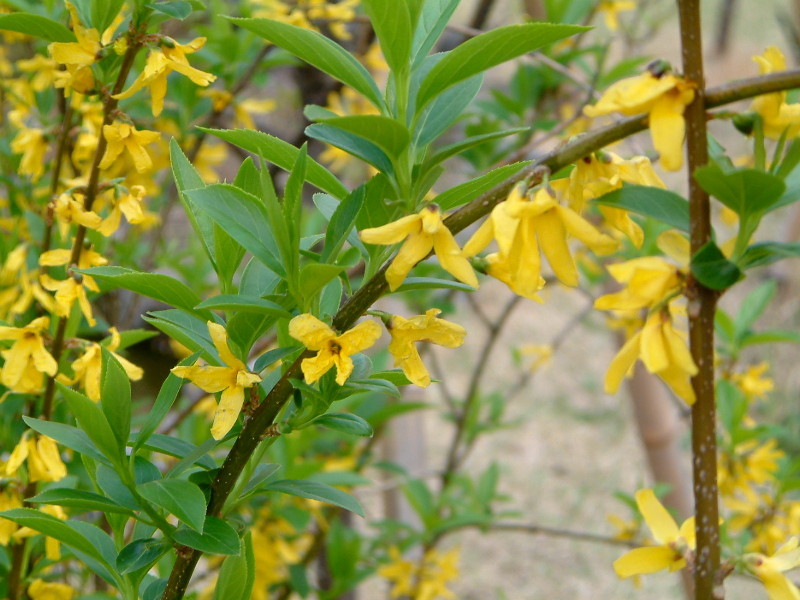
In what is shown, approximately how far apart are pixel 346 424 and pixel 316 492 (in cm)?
6

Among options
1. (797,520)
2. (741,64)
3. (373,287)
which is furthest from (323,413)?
(741,64)

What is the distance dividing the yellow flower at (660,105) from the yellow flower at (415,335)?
0.16 metres

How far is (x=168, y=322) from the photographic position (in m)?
0.53

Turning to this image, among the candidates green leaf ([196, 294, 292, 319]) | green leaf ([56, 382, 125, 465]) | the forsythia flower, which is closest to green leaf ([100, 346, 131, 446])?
green leaf ([56, 382, 125, 465])

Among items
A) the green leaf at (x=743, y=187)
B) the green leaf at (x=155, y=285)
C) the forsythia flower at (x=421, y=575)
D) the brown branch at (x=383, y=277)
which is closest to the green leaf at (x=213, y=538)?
the brown branch at (x=383, y=277)

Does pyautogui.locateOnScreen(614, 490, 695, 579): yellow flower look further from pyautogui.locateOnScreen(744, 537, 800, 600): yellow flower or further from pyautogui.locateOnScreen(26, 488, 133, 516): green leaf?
pyautogui.locateOnScreen(26, 488, 133, 516): green leaf

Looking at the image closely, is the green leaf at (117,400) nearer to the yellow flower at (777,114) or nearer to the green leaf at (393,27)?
the green leaf at (393,27)

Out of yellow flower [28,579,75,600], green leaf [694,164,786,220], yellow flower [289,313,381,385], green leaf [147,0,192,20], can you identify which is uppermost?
green leaf [694,164,786,220]

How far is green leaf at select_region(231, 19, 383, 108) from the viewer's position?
18.6 inches

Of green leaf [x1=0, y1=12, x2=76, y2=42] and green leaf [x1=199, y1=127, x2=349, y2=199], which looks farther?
Result: green leaf [x1=0, y1=12, x2=76, y2=42]

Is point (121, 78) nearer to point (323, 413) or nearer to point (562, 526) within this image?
point (323, 413)

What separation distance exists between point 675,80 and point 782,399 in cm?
366

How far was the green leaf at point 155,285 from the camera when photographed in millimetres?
493

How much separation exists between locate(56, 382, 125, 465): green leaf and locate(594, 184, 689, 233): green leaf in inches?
13.4
